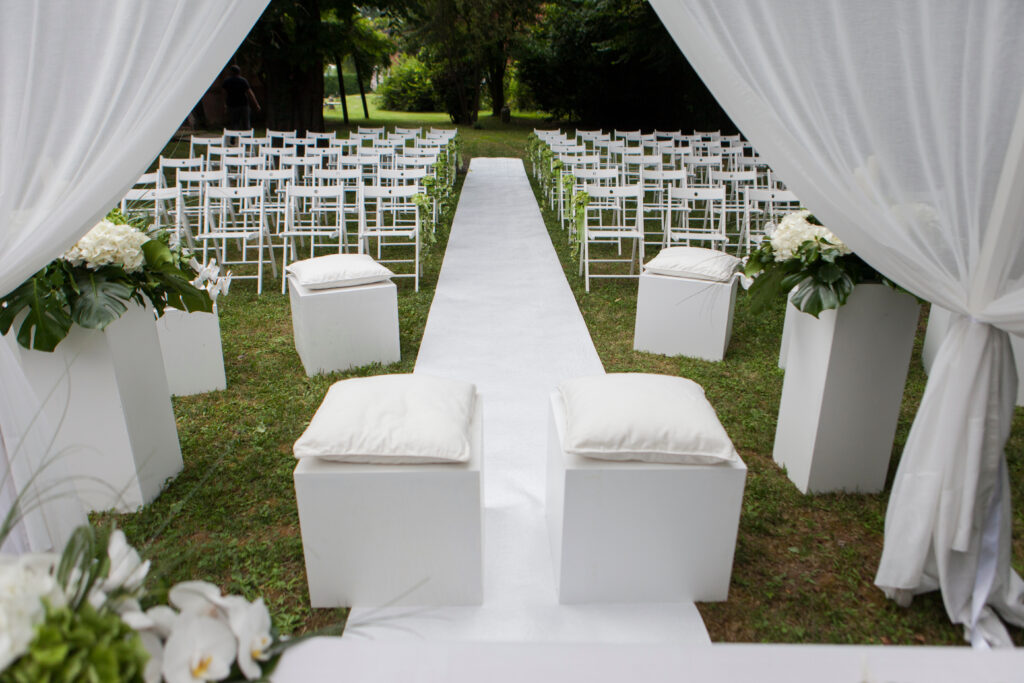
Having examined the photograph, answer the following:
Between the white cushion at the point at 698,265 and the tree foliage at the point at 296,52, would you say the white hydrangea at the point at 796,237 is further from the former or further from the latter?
the tree foliage at the point at 296,52

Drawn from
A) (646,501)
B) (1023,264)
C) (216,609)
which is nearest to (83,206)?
(216,609)

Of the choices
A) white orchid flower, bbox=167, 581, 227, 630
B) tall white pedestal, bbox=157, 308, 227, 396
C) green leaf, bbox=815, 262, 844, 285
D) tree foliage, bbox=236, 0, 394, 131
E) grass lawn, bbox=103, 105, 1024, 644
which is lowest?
grass lawn, bbox=103, 105, 1024, 644

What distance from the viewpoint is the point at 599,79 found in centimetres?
2600

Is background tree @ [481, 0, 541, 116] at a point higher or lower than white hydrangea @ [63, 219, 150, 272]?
higher

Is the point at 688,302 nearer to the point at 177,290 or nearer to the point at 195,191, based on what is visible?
the point at 177,290

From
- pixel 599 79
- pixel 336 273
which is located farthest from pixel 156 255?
pixel 599 79

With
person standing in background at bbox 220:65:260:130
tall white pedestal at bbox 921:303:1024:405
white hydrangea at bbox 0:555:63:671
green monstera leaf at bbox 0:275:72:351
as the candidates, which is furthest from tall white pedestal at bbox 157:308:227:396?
person standing in background at bbox 220:65:260:130

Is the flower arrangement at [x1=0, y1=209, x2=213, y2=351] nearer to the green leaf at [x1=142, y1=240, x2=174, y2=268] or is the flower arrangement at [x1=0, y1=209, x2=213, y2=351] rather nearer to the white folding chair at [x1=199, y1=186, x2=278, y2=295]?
the green leaf at [x1=142, y1=240, x2=174, y2=268]

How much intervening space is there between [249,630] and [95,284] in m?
2.38

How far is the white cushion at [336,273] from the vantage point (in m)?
4.41

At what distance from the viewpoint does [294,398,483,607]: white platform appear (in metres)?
2.26

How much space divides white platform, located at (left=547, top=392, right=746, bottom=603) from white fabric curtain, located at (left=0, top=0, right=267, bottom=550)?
5.26 ft

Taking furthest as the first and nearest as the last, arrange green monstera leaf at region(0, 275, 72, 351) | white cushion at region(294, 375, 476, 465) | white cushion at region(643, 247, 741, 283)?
white cushion at region(643, 247, 741, 283) < green monstera leaf at region(0, 275, 72, 351) < white cushion at region(294, 375, 476, 465)

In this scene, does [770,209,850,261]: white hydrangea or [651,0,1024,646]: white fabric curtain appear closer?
[651,0,1024,646]: white fabric curtain
